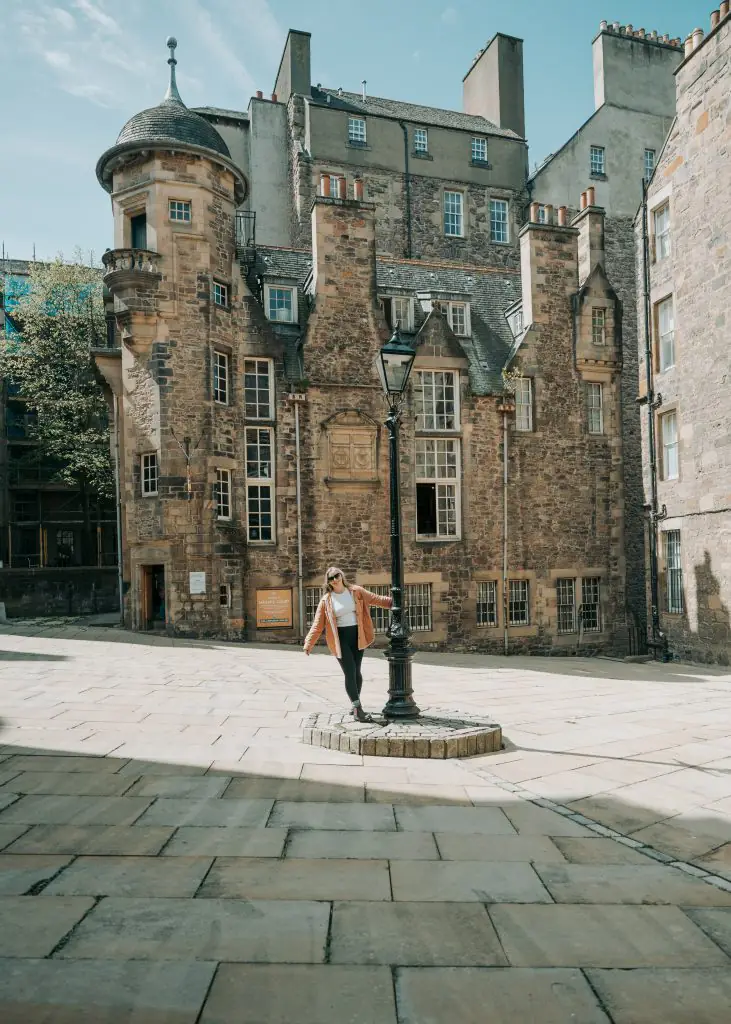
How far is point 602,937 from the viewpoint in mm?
3891

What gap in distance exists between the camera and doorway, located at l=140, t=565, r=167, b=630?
815 inches

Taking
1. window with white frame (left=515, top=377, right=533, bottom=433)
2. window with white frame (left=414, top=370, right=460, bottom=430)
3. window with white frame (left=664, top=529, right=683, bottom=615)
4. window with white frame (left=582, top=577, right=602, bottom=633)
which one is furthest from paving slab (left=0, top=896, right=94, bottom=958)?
window with white frame (left=582, top=577, right=602, bottom=633)

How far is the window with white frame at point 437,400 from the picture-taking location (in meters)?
23.0

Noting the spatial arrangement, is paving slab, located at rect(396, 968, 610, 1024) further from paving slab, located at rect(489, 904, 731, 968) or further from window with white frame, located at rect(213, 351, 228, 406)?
window with white frame, located at rect(213, 351, 228, 406)

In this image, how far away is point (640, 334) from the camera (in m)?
20.9

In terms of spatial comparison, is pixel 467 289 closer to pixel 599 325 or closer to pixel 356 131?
pixel 599 325

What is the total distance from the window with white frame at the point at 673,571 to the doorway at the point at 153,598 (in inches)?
516

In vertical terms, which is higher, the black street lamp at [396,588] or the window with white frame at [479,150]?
the window with white frame at [479,150]

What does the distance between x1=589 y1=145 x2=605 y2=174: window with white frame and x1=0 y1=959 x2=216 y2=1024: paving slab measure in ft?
115

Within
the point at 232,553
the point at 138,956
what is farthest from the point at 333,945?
the point at 232,553

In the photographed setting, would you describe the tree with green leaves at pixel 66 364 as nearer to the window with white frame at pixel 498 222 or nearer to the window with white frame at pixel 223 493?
the window with white frame at pixel 223 493

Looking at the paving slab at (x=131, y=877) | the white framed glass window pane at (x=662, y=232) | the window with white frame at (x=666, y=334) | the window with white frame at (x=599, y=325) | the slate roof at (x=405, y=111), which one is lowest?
the paving slab at (x=131, y=877)

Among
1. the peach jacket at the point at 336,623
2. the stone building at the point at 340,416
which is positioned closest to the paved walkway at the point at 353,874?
the peach jacket at the point at 336,623

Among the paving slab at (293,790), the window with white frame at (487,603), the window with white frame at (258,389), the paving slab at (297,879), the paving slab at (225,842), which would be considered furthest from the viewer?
the window with white frame at (487,603)
